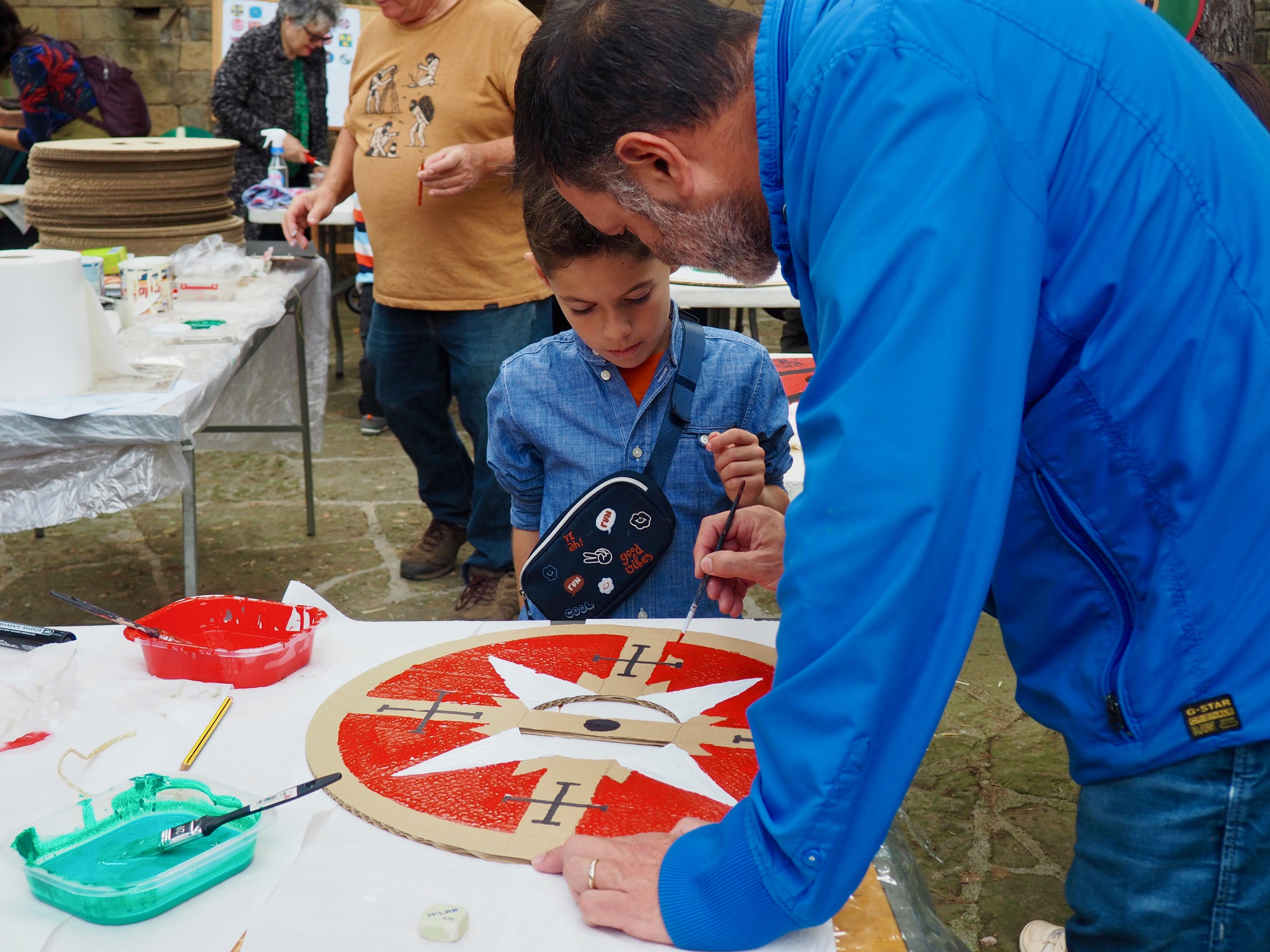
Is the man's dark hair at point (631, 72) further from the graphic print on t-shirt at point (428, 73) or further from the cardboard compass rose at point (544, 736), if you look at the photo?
the graphic print on t-shirt at point (428, 73)

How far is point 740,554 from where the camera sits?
4.99 ft

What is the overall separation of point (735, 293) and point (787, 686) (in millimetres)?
2955

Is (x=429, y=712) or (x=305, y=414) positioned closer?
(x=429, y=712)

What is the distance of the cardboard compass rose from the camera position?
1.11m

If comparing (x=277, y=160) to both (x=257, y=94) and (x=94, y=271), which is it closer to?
(x=257, y=94)

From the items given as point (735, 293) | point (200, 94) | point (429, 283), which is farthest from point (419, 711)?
point (200, 94)

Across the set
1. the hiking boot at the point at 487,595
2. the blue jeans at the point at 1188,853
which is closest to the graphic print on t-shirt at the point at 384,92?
the hiking boot at the point at 487,595

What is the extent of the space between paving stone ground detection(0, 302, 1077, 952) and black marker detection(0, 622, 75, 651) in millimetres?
1770

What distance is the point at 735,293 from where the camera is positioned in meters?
3.71

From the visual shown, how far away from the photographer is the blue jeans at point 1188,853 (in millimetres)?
958

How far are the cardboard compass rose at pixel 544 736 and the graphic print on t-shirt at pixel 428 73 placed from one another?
90.1 inches

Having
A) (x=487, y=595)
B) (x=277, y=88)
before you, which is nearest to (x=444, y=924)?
(x=487, y=595)

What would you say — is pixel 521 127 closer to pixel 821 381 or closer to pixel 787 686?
pixel 821 381

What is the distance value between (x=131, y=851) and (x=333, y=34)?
778cm
